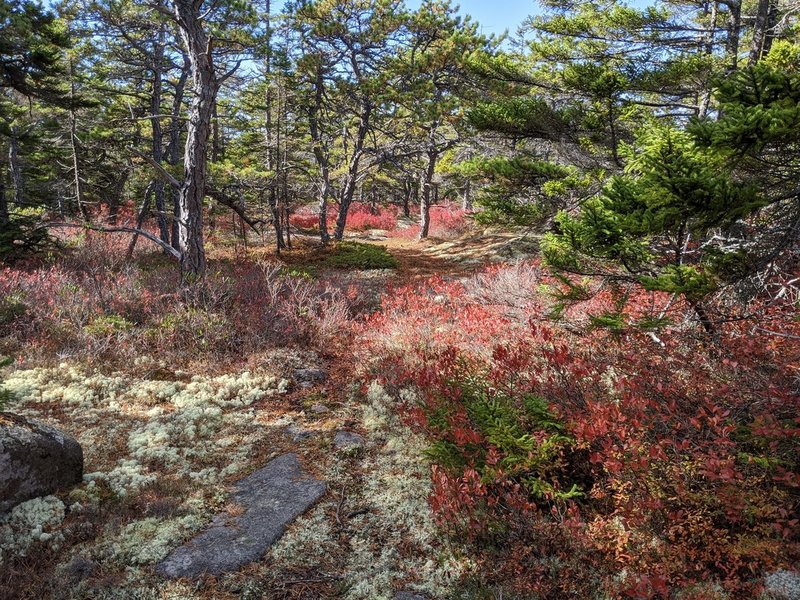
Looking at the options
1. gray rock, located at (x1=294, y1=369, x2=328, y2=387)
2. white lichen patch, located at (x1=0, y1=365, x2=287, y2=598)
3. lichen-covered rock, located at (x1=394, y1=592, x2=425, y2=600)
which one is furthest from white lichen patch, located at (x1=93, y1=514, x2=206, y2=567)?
gray rock, located at (x1=294, y1=369, x2=328, y2=387)

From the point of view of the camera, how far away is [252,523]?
396cm

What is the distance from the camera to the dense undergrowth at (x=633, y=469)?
3076mm

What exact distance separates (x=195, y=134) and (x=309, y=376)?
489cm

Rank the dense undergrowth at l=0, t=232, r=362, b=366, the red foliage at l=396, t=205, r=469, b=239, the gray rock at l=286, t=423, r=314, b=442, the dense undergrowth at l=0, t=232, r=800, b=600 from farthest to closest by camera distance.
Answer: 1. the red foliage at l=396, t=205, r=469, b=239
2. the dense undergrowth at l=0, t=232, r=362, b=366
3. the gray rock at l=286, t=423, r=314, b=442
4. the dense undergrowth at l=0, t=232, r=800, b=600

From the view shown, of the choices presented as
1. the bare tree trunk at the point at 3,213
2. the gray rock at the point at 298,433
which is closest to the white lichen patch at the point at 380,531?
the gray rock at the point at 298,433

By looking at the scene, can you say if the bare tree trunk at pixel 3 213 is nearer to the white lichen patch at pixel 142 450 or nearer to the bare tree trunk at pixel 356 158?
the white lichen patch at pixel 142 450

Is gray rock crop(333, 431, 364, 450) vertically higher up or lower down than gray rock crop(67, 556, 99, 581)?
higher up

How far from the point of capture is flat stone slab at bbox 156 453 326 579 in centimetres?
347

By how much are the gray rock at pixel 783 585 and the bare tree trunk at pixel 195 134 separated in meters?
8.86


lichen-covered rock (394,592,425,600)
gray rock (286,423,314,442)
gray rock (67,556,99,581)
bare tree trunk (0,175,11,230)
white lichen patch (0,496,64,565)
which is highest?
bare tree trunk (0,175,11,230)

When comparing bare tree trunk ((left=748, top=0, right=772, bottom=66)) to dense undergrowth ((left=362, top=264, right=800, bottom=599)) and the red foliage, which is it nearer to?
dense undergrowth ((left=362, top=264, right=800, bottom=599))

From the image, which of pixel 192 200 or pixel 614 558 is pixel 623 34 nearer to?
pixel 614 558

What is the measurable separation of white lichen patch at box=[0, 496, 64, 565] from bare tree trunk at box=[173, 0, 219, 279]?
5.27m

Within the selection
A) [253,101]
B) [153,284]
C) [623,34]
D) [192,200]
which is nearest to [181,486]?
[192,200]
